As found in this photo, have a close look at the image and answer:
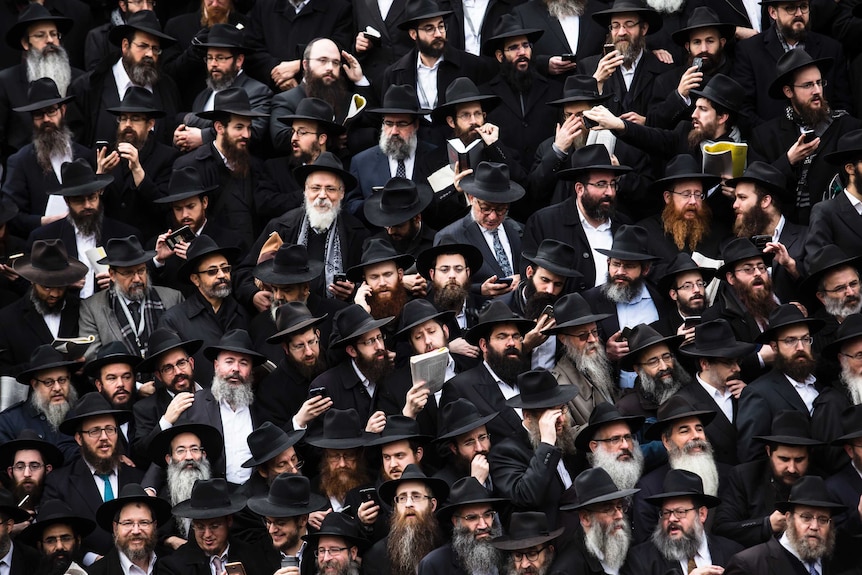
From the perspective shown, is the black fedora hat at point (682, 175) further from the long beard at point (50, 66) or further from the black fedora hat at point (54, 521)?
the long beard at point (50, 66)

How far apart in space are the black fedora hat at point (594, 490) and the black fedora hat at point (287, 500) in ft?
5.92

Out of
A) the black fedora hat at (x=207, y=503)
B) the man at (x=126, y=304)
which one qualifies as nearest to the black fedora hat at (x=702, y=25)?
the man at (x=126, y=304)

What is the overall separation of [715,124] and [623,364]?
275 centimetres

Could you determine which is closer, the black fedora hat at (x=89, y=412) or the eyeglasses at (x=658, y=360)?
the eyeglasses at (x=658, y=360)

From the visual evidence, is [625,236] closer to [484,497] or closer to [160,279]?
[484,497]

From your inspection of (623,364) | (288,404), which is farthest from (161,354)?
(623,364)

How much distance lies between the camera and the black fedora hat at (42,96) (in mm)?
17203

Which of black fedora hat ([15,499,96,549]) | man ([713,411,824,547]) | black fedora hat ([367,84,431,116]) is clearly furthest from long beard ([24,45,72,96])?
man ([713,411,824,547])

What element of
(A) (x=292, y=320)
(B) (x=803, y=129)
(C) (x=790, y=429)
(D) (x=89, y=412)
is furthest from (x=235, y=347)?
(B) (x=803, y=129)

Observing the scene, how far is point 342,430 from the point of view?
1425 cm

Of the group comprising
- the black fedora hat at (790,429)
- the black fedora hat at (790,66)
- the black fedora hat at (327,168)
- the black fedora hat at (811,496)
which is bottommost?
the black fedora hat at (811,496)

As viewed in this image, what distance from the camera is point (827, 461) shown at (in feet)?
46.1

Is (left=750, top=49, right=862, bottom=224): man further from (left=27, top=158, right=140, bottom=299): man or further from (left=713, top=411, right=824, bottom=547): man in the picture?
(left=27, top=158, right=140, bottom=299): man

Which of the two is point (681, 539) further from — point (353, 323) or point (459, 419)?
point (353, 323)
